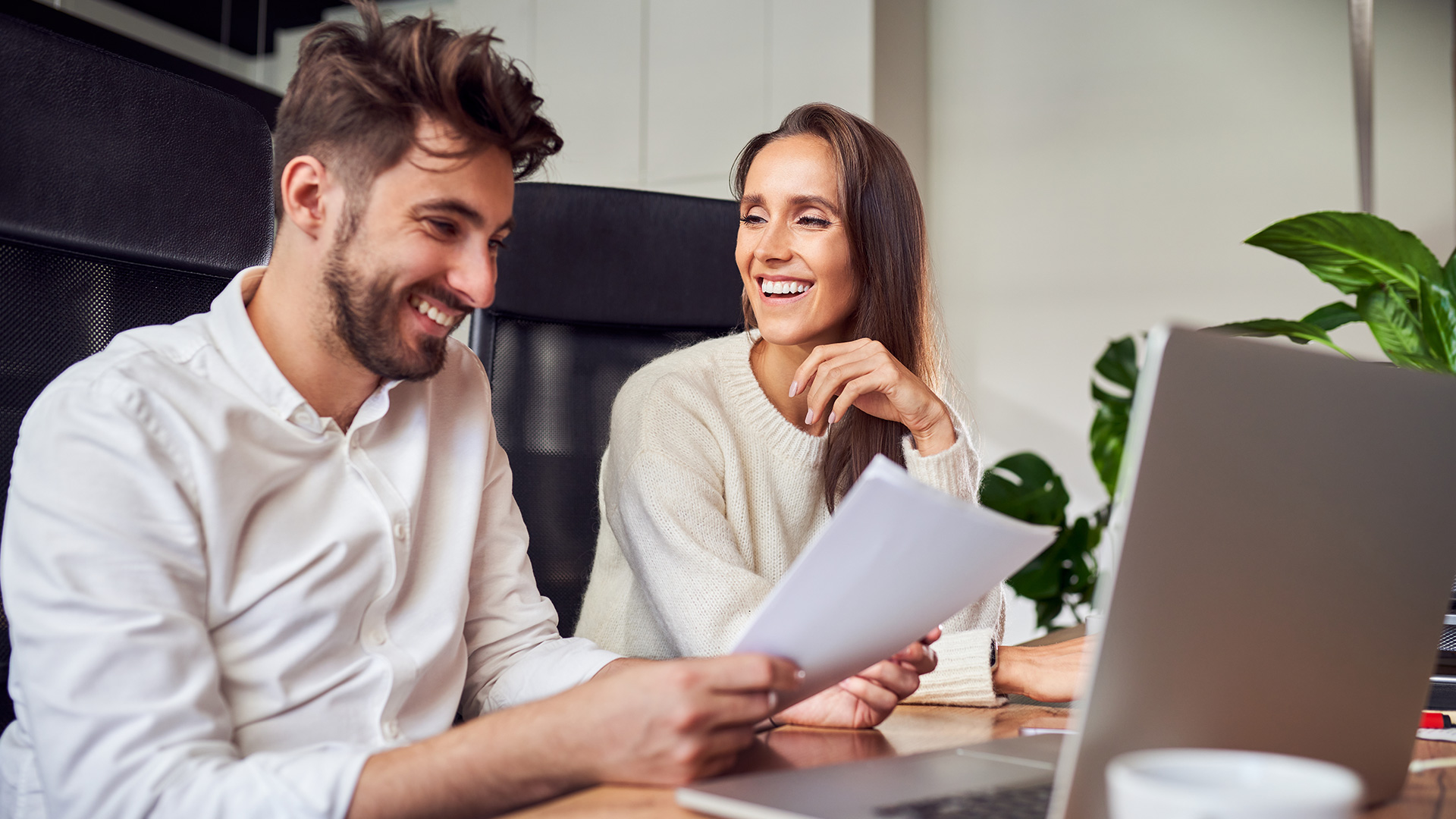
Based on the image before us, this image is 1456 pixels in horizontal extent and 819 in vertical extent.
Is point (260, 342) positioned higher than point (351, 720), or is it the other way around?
point (260, 342)

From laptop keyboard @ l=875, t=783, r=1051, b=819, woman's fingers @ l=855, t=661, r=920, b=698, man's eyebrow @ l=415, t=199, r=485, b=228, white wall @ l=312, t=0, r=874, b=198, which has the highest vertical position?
white wall @ l=312, t=0, r=874, b=198

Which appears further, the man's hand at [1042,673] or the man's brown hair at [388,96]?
the man's hand at [1042,673]

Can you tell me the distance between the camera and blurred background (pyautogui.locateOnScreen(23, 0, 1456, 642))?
9.09 feet

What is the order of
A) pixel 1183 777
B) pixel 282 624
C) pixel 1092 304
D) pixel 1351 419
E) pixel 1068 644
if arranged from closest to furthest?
pixel 1183 777, pixel 1351 419, pixel 282 624, pixel 1068 644, pixel 1092 304

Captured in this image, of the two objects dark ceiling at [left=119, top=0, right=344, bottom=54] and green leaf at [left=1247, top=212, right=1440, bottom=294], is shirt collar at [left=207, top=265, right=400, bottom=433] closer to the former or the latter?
green leaf at [left=1247, top=212, right=1440, bottom=294]

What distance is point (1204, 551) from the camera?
1.53ft

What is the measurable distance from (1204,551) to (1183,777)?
10 centimetres

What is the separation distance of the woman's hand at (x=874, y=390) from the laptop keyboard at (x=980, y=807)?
2.10 feet

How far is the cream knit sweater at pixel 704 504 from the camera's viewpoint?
3.64ft

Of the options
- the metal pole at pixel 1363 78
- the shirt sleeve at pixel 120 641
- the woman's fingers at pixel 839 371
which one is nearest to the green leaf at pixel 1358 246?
the metal pole at pixel 1363 78

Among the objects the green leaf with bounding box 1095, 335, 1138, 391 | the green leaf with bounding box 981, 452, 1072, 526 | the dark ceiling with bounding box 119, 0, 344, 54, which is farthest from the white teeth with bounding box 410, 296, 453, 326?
the dark ceiling with bounding box 119, 0, 344, 54

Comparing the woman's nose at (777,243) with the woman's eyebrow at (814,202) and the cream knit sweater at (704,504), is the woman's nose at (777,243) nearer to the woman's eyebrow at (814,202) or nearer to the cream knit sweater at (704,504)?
the woman's eyebrow at (814,202)

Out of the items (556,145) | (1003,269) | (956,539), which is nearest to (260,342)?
(556,145)

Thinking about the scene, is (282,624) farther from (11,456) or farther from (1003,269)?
(1003,269)
